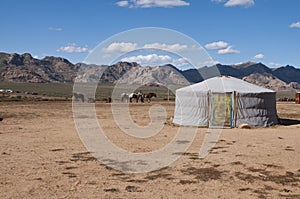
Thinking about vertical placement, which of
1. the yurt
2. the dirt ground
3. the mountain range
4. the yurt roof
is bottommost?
the dirt ground

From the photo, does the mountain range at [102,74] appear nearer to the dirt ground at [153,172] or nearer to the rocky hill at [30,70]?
the rocky hill at [30,70]

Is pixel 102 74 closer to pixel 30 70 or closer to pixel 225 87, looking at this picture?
pixel 30 70

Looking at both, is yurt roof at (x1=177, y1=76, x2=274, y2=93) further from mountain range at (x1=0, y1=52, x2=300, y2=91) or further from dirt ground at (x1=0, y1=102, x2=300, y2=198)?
mountain range at (x1=0, y1=52, x2=300, y2=91)

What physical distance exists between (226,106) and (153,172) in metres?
8.69

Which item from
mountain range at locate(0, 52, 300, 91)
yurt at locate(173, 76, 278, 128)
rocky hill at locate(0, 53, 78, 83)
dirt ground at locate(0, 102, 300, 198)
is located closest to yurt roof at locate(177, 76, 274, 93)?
yurt at locate(173, 76, 278, 128)

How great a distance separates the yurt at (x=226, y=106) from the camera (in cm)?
1603

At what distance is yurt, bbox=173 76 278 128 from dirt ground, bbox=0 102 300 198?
3159 mm

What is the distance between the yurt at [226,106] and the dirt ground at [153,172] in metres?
3.16

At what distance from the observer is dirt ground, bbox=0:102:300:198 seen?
6.67 meters

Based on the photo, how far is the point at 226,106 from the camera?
16047 mm

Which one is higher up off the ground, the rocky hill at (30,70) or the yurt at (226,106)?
the rocky hill at (30,70)

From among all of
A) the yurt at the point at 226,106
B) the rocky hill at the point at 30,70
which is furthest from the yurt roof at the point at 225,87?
the rocky hill at the point at 30,70

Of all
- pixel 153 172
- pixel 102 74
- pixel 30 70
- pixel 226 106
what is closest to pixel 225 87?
pixel 226 106

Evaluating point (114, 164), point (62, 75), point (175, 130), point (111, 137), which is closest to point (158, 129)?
point (175, 130)
